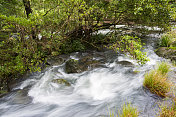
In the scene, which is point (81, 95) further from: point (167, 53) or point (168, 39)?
point (168, 39)

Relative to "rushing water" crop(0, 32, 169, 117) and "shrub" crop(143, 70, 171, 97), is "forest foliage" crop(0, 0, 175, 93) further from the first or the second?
"shrub" crop(143, 70, 171, 97)

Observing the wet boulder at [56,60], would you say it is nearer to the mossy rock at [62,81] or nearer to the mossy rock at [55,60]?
the mossy rock at [55,60]

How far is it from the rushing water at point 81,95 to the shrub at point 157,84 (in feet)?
0.65

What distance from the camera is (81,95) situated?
4926 mm

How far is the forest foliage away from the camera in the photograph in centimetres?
550

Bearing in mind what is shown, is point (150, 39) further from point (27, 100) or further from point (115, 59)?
point (27, 100)

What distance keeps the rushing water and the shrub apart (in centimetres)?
20

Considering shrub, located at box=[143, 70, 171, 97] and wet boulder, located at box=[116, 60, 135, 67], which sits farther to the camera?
wet boulder, located at box=[116, 60, 135, 67]

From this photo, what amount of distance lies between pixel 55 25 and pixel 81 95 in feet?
12.1

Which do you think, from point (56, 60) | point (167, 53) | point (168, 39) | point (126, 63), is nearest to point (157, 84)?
point (126, 63)

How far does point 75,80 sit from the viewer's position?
5.92 m

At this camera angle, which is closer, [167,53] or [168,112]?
[168,112]

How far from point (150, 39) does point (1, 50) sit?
33.9 ft

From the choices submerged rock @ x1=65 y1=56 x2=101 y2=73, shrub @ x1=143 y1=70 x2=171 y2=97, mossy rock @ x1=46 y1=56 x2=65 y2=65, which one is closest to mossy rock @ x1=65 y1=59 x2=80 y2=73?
submerged rock @ x1=65 y1=56 x2=101 y2=73
